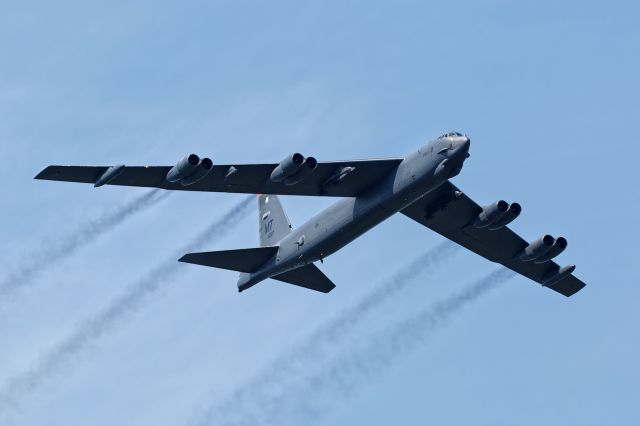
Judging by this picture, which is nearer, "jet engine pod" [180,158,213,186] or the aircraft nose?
"jet engine pod" [180,158,213,186]

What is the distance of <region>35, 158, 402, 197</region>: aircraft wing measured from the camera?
61.3 metres

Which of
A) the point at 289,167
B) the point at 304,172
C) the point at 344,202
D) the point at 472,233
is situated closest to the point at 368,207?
the point at 344,202

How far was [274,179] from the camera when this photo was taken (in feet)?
200

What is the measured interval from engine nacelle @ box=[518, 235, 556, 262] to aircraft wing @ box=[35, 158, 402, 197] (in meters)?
9.80

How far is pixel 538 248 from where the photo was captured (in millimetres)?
68438

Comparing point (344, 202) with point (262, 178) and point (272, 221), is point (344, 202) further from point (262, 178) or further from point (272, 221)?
point (272, 221)

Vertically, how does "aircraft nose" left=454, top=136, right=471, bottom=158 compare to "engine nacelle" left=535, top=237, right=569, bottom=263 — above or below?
above

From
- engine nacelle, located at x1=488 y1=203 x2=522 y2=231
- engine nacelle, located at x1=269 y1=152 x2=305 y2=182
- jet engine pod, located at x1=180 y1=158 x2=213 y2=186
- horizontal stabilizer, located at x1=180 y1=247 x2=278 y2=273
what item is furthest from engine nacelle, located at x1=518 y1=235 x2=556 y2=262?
jet engine pod, located at x1=180 y1=158 x2=213 y2=186

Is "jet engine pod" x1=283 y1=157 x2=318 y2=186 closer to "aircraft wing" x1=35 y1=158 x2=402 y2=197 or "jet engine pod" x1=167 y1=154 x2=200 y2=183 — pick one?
"aircraft wing" x1=35 y1=158 x2=402 y2=197

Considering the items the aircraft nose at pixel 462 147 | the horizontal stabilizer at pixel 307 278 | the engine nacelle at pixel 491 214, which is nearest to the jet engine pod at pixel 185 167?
the horizontal stabilizer at pixel 307 278

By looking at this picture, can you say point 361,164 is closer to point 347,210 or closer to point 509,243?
point 347,210

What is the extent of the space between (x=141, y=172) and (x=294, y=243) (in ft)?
28.1

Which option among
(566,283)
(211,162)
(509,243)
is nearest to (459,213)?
(509,243)

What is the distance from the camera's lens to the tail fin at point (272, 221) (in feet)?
235
